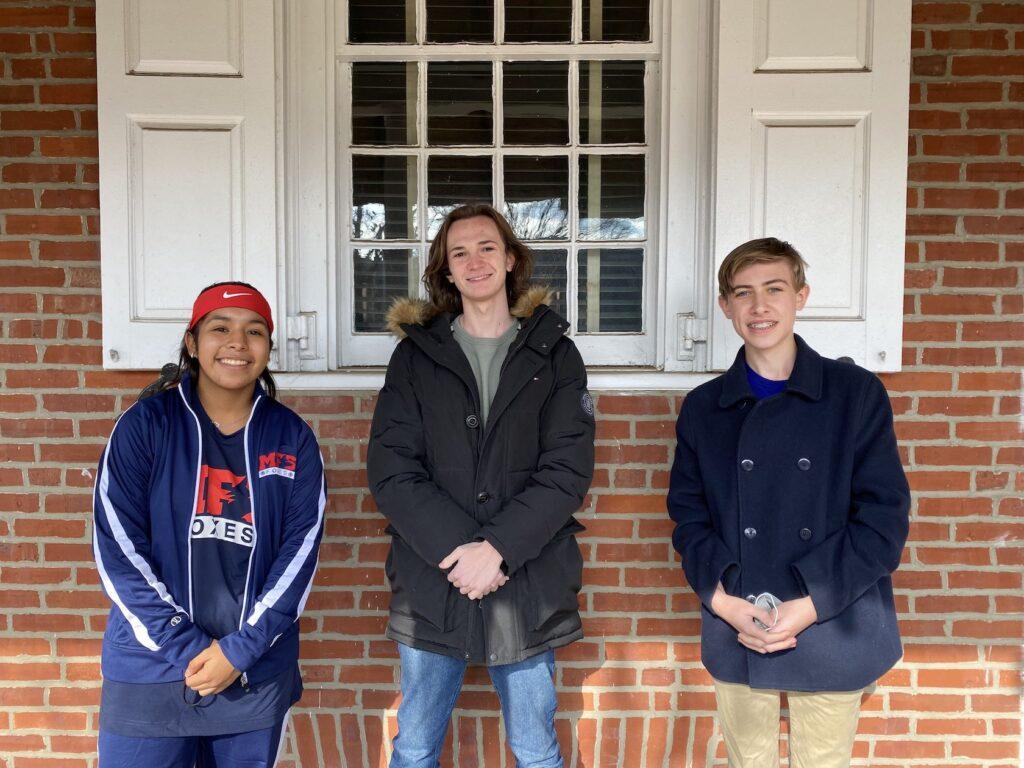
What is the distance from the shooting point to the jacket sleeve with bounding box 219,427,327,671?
2061 mm

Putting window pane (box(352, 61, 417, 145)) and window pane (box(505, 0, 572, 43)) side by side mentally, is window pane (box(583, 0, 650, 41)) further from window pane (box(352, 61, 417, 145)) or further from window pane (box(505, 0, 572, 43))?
window pane (box(352, 61, 417, 145))

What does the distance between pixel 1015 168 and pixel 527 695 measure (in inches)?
92.1

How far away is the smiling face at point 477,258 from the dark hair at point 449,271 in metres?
0.03

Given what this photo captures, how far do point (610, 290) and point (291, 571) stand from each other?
1.56 m

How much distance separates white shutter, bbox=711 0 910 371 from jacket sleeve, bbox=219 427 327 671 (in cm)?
152

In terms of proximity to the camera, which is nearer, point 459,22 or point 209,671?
point 209,671

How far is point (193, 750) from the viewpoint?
84.5 inches

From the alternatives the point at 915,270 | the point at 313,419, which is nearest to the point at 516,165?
the point at 313,419

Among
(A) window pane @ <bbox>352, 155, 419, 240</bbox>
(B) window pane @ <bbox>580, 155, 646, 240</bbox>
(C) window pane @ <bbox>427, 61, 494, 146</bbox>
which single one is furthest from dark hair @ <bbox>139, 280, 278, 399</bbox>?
(B) window pane @ <bbox>580, 155, 646, 240</bbox>

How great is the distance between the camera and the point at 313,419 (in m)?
2.88

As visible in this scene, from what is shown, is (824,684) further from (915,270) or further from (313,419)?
(313,419)

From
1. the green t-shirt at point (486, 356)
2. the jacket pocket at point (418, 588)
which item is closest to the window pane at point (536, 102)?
the green t-shirt at point (486, 356)

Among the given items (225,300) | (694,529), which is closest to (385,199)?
(225,300)

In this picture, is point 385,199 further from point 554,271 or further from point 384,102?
point 554,271
